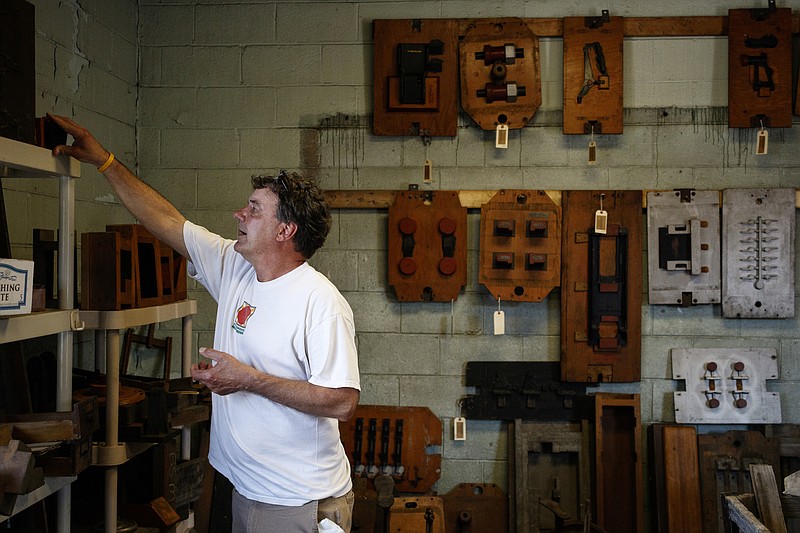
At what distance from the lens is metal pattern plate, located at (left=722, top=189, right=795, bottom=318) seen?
3.77 metres

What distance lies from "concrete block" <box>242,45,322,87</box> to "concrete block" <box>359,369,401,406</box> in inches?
63.4

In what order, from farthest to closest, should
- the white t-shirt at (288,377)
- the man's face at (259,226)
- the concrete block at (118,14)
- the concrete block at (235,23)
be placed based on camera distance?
the concrete block at (235,23)
the concrete block at (118,14)
the man's face at (259,226)
the white t-shirt at (288,377)

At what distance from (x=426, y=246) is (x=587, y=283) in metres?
0.85

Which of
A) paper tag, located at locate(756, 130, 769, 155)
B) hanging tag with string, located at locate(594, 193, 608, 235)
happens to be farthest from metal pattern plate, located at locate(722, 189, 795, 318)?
hanging tag with string, located at locate(594, 193, 608, 235)

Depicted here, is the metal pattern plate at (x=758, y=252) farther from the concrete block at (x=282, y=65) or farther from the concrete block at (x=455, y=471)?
the concrete block at (x=282, y=65)

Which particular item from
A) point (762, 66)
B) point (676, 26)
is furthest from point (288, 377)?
point (762, 66)

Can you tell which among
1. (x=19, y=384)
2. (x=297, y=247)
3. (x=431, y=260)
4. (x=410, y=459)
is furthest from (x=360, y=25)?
(x=19, y=384)

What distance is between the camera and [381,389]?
3.94 m

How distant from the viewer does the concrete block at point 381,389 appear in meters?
3.94

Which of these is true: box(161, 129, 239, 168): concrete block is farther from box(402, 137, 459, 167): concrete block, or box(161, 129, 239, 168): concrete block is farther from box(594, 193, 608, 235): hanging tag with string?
box(594, 193, 608, 235): hanging tag with string

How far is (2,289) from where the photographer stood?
1.88 metres

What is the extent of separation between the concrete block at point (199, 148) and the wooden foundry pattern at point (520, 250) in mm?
1404

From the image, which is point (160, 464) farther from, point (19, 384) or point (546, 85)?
point (546, 85)

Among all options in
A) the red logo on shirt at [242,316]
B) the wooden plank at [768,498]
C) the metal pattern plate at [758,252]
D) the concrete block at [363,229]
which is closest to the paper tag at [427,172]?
the concrete block at [363,229]
